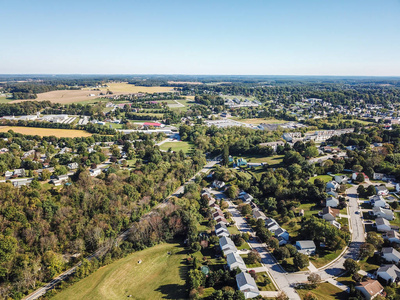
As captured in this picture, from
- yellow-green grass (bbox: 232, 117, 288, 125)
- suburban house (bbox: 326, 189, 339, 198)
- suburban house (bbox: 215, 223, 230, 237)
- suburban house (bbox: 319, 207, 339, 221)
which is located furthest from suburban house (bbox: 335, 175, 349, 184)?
yellow-green grass (bbox: 232, 117, 288, 125)

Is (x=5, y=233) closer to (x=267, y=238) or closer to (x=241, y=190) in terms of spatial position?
(x=267, y=238)

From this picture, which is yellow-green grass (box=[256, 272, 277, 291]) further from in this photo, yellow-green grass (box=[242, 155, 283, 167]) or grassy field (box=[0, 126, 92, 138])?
grassy field (box=[0, 126, 92, 138])

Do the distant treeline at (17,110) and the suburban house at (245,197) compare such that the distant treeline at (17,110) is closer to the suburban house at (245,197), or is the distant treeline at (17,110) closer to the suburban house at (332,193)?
the suburban house at (245,197)

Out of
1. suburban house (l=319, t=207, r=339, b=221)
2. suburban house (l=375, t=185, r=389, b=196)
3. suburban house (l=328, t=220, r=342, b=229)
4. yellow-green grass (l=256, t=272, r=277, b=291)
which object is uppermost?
suburban house (l=375, t=185, r=389, b=196)

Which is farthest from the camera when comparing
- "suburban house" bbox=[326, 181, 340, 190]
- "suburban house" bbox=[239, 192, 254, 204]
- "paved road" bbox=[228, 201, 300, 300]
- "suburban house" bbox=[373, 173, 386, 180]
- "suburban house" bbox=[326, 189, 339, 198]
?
"suburban house" bbox=[373, 173, 386, 180]

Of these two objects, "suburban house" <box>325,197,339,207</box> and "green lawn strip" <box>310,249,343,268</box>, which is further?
"suburban house" <box>325,197,339,207</box>

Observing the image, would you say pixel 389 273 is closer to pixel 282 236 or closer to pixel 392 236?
pixel 392 236
